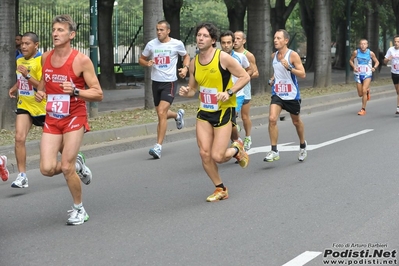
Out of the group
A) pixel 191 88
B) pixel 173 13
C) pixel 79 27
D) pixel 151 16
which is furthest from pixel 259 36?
pixel 191 88

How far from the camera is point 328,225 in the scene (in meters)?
7.46

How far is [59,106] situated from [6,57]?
6.73m

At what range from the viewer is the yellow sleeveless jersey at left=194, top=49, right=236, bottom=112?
344 inches

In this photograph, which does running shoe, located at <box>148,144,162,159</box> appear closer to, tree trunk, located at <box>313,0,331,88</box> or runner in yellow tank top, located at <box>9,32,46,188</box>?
runner in yellow tank top, located at <box>9,32,46,188</box>

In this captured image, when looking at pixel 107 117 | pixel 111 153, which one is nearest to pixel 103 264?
pixel 111 153

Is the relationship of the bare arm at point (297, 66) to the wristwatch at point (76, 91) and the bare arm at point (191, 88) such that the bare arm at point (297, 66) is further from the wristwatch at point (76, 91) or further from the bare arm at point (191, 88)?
the wristwatch at point (76, 91)

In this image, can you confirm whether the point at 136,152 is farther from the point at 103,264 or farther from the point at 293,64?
the point at 103,264

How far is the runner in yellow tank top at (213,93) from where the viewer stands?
8688mm

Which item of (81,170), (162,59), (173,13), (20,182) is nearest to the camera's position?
(81,170)

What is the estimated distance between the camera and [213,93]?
881 centimetres

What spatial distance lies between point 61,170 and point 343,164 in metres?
4.79

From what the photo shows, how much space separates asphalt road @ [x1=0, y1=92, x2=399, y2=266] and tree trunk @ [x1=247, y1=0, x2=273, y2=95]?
34.5 feet

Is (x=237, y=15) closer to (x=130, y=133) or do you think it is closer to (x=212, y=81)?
(x=130, y=133)

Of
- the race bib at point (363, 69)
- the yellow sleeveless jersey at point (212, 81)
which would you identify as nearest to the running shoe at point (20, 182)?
the yellow sleeveless jersey at point (212, 81)
